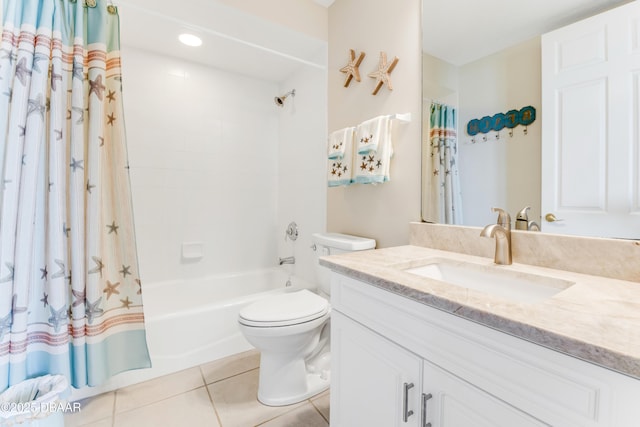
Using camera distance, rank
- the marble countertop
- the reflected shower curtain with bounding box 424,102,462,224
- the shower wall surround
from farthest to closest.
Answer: the shower wall surround, the reflected shower curtain with bounding box 424,102,462,224, the marble countertop

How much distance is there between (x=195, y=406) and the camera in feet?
4.56

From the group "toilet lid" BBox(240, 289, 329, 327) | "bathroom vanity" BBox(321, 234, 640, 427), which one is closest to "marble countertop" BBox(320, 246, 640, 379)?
"bathroom vanity" BBox(321, 234, 640, 427)

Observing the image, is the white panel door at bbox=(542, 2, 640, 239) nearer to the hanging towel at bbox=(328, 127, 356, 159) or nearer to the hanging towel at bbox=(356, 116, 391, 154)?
the hanging towel at bbox=(356, 116, 391, 154)

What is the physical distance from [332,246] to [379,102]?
876mm

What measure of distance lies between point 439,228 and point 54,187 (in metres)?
1.71

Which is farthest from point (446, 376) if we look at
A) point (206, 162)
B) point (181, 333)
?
point (206, 162)

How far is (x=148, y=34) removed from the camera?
6.31ft

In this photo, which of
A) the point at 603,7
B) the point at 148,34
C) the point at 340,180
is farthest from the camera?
the point at 148,34

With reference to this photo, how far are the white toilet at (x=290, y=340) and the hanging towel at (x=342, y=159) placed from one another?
1.23 ft

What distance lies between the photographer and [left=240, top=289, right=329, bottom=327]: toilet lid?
4.26ft

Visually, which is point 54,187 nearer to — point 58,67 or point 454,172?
point 58,67

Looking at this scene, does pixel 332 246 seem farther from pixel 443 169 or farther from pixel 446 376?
pixel 446 376

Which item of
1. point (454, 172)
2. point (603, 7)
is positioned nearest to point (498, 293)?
point (454, 172)

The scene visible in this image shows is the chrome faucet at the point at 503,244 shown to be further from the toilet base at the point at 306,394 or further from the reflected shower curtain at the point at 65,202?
the reflected shower curtain at the point at 65,202
